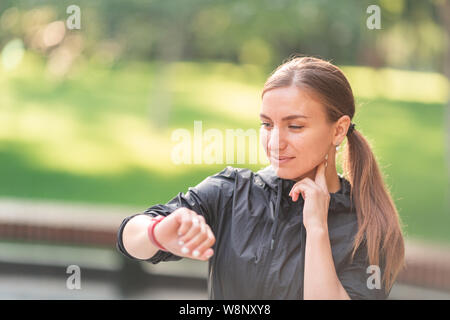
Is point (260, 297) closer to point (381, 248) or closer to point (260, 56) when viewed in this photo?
point (381, 248)

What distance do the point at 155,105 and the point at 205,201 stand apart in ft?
20.8

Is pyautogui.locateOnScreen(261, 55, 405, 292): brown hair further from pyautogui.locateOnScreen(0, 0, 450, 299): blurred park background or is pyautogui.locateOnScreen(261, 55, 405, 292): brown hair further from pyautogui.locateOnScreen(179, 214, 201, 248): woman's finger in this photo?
pyautogui.locateOnScreen(0, 0, 450, 299): blurred park background

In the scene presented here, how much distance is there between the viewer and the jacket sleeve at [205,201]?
1739 millimetres

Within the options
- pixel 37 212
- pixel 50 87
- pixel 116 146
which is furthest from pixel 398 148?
pixel 50 87

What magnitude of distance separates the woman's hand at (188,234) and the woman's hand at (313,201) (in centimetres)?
33

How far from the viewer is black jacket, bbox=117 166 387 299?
1706mm

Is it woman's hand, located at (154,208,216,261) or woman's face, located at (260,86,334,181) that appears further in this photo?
woman's face, located at (260,86,334,181)

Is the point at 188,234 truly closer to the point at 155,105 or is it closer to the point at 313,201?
the point at 313,201

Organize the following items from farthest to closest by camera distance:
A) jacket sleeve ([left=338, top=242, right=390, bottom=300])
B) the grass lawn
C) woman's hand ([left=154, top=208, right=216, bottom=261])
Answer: the grass lawn
jacket sleeve ([left=338, top=242, right=390, bottom=300])
woman's hand ([left=154, top=208, right=216, bottom=261])

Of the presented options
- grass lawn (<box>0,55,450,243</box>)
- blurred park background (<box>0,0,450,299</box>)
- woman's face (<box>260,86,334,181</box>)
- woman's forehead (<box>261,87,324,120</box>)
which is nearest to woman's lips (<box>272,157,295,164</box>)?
woman's face (<box>260,86,334,181</box>)

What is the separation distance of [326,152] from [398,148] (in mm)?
6102

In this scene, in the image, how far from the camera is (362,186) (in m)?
1.87

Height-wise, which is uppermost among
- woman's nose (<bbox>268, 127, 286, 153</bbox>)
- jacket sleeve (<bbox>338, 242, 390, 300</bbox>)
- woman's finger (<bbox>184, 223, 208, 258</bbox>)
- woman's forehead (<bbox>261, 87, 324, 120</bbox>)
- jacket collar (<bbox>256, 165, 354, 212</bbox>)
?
woman's forehead (<bbox>261, 87, 324, 120</bbox>)

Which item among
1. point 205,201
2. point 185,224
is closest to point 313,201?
point 205,201
